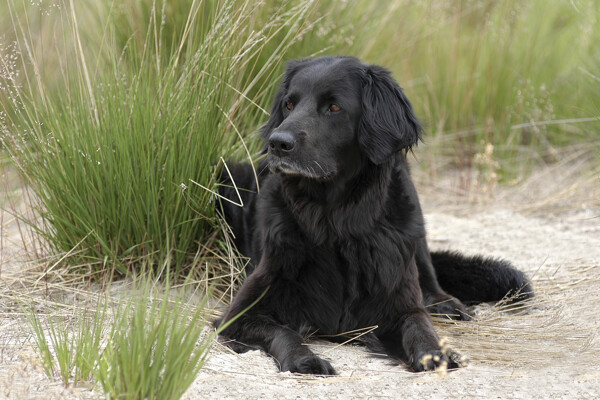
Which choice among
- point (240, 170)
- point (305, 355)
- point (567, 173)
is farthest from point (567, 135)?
point (305, 355)

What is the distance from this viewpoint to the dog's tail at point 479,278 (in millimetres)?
3770

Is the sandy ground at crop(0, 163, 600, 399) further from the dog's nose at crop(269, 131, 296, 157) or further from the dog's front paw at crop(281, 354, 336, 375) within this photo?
the dog's nose at crop(269, 131, 296, 157)

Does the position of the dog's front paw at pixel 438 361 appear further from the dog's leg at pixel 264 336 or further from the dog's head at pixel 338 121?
the dog's head at pixel 338 121

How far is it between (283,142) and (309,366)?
853mm

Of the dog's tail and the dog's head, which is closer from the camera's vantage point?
the dog's head

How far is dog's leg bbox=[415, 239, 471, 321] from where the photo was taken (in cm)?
358

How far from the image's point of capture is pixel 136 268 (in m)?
3.66

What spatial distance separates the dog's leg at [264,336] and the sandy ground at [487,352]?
0.06 m

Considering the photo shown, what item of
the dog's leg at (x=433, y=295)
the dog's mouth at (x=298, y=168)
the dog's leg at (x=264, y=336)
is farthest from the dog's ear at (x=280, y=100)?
the dog's leg at (x=433, y=295)

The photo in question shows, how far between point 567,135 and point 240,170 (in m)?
3.84

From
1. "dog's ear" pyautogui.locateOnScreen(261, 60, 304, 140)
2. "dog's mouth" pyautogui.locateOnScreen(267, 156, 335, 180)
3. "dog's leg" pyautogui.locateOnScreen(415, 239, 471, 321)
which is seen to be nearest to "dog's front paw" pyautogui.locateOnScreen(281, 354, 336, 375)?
"dog's mouth" pyautogui.locateOnScreen(267, 156, 335, 180)

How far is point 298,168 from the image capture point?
113 inches

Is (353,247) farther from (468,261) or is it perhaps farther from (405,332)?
(468,261)

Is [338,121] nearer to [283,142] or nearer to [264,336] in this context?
[283,142]
